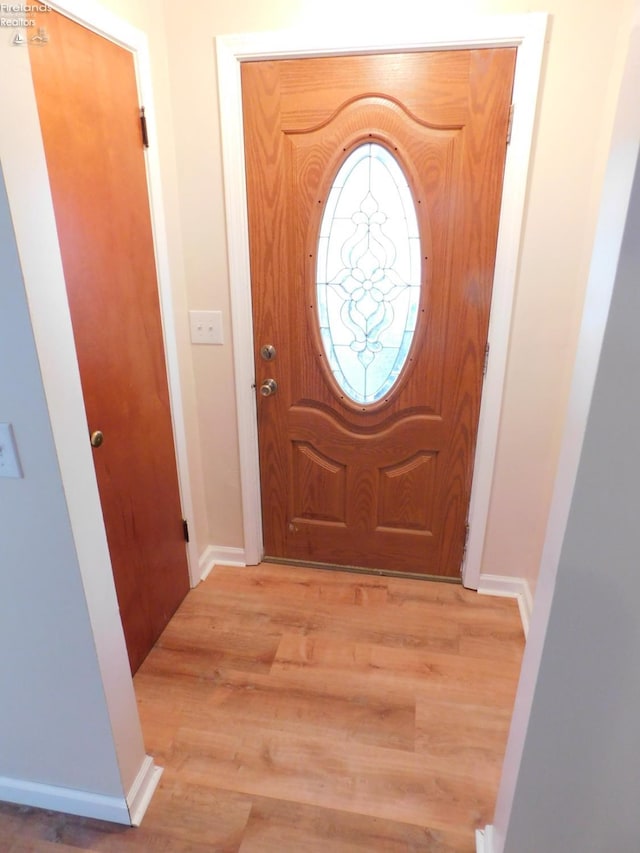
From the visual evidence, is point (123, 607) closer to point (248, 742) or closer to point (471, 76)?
point (248, 742)

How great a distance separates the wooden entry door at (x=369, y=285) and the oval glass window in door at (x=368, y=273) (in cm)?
3

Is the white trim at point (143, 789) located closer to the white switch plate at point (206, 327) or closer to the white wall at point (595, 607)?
the white wall at point (595, 607)

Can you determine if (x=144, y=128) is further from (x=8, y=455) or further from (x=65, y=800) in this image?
(x=65, y=800)

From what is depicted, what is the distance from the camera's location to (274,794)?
141cm

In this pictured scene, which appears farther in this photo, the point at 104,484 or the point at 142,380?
the point at 142,380

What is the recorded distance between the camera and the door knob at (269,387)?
6.85 feet

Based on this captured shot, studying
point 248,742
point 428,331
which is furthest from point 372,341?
point 248,742

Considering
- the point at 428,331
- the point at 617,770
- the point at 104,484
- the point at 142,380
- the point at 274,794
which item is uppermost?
the point at 428,331

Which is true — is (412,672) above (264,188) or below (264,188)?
below

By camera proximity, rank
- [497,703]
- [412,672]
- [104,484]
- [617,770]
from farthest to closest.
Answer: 1. [412,672]
2. [497,703]
3. [104,484]
4. [617,770]

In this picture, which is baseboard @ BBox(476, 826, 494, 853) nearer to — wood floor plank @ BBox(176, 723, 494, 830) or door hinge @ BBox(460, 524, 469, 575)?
wood floor plank @ BBox(176, 723, 494, 830)

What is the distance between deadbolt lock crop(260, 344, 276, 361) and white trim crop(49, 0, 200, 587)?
0.34 metres

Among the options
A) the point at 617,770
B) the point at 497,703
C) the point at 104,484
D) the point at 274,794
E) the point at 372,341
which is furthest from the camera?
the point at 372,341

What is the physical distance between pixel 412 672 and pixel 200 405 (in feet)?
4.41
